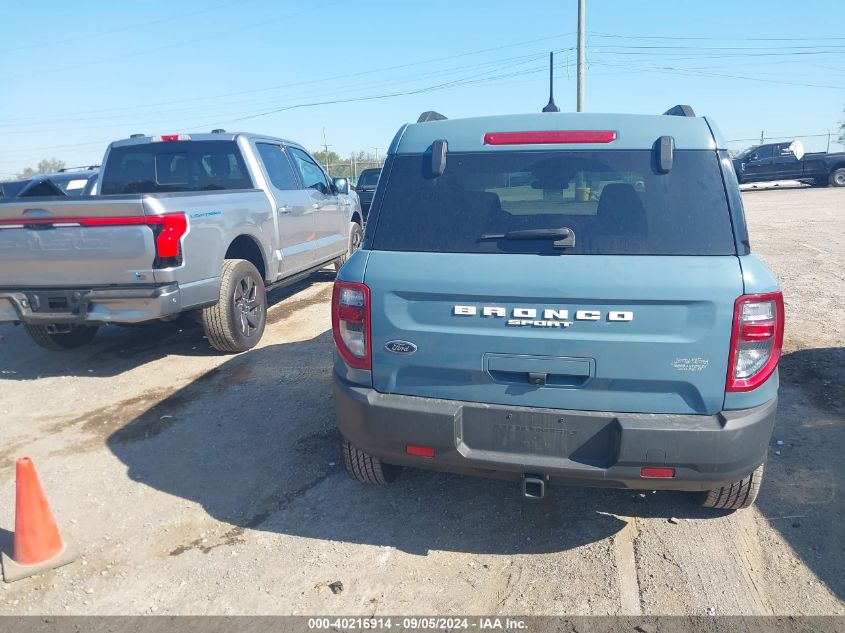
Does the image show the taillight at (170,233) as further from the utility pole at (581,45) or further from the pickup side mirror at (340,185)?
the utility pole at (581,45)

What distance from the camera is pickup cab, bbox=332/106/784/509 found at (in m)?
2.58

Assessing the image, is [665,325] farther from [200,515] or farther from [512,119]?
[200,515]

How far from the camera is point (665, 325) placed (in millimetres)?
2576

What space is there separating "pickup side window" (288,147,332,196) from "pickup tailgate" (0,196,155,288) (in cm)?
338

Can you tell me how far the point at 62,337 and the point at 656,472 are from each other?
6.26 meters

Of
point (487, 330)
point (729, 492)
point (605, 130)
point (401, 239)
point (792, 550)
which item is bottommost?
point (792, 550)

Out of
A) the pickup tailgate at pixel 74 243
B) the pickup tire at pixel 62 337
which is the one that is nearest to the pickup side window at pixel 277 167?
the pickup tailgate at pixel 74 243

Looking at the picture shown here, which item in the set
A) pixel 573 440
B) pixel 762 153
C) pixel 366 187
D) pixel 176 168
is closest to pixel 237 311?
pixel 176 168

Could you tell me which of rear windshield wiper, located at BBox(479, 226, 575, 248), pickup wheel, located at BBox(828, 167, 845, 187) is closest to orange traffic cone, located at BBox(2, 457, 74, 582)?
rear windshield wiper, located at BBox(479, 226, 575, 248)

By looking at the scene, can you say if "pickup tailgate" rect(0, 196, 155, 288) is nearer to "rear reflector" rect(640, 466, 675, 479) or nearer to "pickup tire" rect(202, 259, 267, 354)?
"pickup tire" rect(202, 259, 267, 354)

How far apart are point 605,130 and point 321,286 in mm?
7629

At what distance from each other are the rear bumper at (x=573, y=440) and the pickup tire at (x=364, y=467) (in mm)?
512

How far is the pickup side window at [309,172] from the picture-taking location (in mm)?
8180

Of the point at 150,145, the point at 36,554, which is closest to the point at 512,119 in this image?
the point at 36,554
